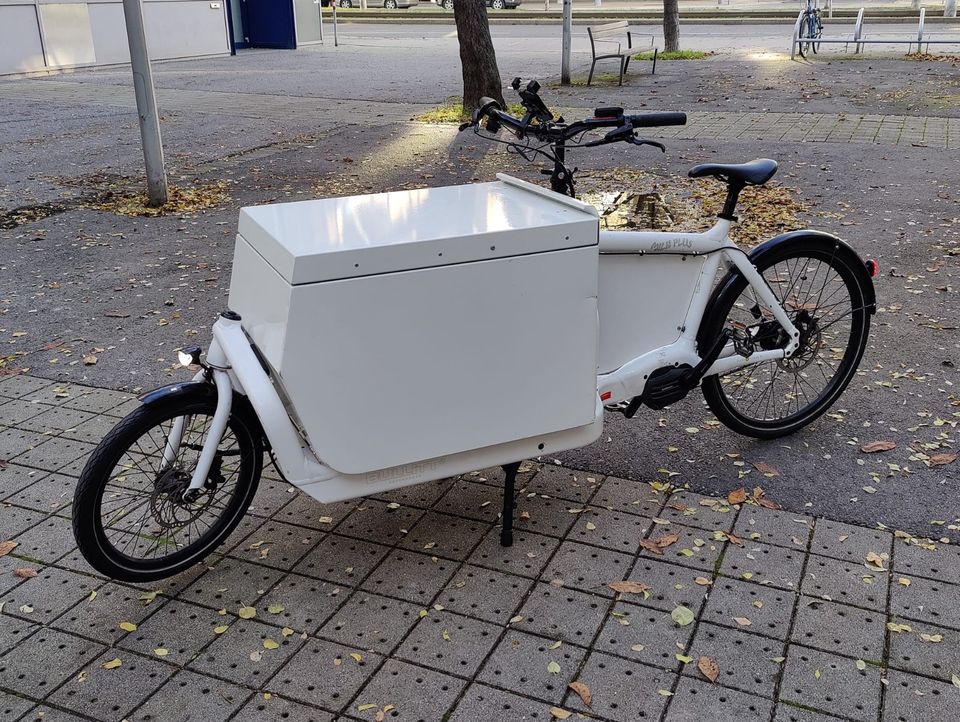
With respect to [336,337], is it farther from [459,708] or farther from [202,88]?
[202,88]

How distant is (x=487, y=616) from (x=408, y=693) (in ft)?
1.42

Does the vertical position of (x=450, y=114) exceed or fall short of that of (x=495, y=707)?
it exceeds it

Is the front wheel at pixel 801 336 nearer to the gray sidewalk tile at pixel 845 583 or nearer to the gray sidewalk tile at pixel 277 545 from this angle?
the gray sidewalk tile at pixel 845 583

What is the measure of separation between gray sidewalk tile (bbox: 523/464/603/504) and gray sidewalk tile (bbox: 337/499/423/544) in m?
0.51

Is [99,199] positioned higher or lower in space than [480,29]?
lower

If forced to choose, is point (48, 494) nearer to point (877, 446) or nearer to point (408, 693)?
point (408, 693)

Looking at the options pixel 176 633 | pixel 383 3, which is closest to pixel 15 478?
pixel 176 633

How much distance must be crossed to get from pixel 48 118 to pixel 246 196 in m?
6.11

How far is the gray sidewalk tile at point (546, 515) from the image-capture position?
362 centimetres

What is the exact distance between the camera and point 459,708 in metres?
2.72

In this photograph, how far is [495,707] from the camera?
2.73m

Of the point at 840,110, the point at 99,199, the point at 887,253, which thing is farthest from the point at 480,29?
the point at 887,253

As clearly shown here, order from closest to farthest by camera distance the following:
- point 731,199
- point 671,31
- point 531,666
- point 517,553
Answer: point 531,666, point 517,553, point 731,199, point 671,31

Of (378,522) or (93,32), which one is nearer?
(378,522)
